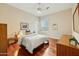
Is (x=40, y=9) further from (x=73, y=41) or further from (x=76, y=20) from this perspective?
(x=73, y=41)

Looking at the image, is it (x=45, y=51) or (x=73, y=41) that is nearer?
(x=73, y=41)

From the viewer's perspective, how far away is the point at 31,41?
5.70 ft

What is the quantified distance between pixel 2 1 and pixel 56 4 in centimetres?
90

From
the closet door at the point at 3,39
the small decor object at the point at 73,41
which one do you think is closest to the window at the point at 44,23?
the small decor object at the point at 73,41

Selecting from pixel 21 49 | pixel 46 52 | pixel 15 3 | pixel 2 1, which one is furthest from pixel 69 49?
pixel 2 1

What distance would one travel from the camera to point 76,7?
159cm

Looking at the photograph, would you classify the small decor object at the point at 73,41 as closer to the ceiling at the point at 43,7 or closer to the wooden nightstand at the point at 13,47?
the ceiling at the point at 43,7

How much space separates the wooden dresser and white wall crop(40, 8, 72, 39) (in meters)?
0.09

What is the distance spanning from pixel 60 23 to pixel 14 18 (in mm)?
821

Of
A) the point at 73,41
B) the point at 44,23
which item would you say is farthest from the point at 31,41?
the point at 73,41

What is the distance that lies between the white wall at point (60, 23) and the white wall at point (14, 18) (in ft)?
0.90

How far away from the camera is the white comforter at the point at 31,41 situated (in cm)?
172

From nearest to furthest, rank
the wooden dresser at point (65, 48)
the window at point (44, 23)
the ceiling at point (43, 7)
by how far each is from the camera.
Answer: the wooden dresser at point (65, 48) < the ceiling at point (43, 7) < the window at point (44, 23)

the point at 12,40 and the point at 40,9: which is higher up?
the point at 40,9
